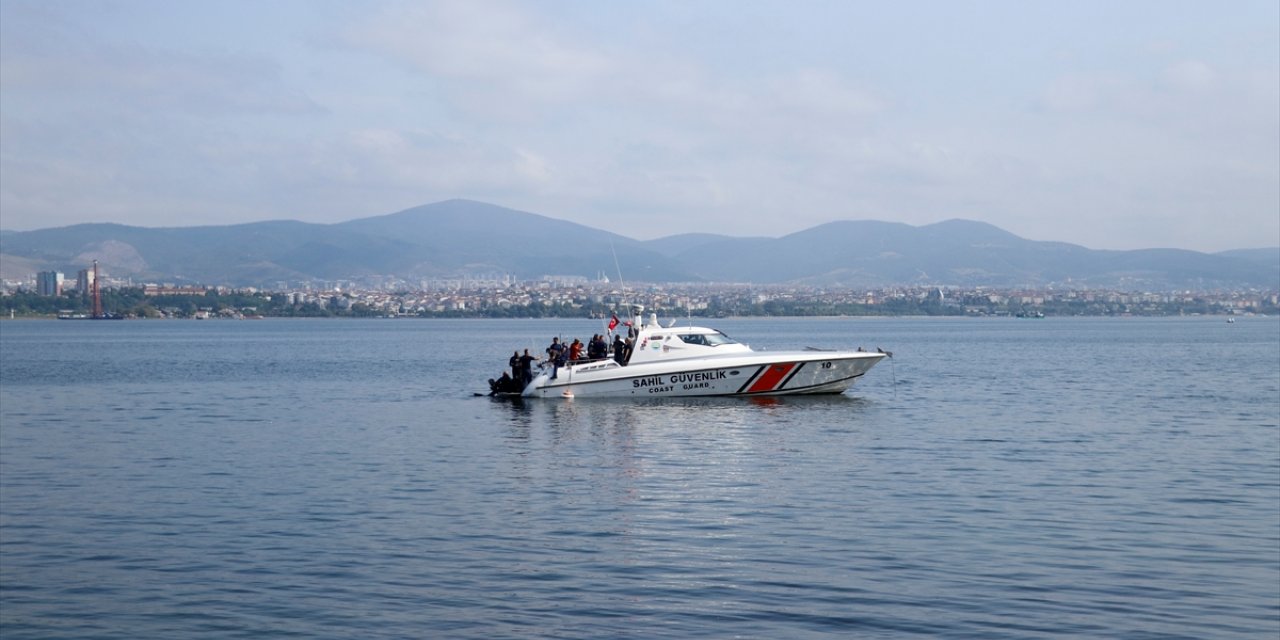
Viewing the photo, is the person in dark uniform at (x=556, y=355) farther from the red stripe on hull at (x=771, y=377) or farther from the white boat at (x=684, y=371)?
the red stripe on hull at (x=771, y=377)

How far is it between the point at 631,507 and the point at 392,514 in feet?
11.4

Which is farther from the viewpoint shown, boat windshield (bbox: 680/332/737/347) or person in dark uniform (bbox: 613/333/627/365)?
boat windshield (bbox: 680/332/737/347)

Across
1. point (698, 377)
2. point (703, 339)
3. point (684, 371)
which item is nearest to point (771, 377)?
point (698, 377)

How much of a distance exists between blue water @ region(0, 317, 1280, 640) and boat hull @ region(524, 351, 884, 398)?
134 centimetres

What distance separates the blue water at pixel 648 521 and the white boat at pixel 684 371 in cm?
136

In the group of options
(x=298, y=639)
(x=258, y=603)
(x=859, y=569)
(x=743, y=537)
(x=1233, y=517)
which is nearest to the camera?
(x=298, y=639)

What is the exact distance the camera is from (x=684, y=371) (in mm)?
40375

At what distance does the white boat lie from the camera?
40.5 m

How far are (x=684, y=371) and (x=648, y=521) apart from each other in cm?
2113

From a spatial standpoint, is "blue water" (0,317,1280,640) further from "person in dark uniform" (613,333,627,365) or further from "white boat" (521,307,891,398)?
"person in dark uniform" (613,333,627,365)

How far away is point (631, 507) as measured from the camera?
20.5m

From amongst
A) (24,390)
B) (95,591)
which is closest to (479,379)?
(24,390)

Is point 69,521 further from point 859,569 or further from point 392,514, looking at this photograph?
point 859,569

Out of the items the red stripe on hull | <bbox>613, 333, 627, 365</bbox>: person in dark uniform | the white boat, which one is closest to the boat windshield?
the white boat
